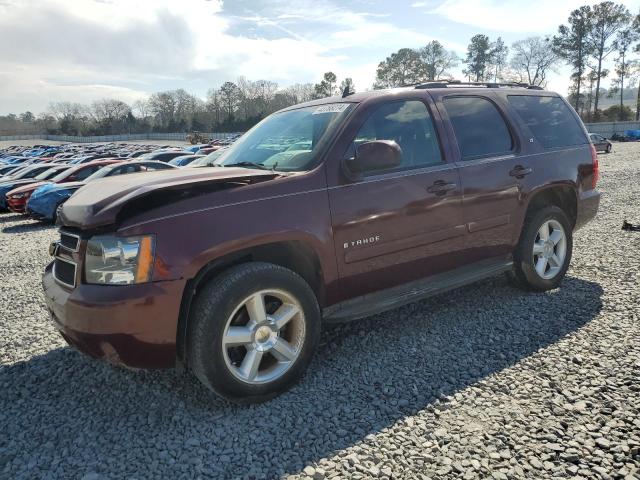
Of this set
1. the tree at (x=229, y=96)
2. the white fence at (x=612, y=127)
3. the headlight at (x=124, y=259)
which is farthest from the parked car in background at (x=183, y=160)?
the tree at (x=229, y=96)

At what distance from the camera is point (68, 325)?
Answer: 281cm

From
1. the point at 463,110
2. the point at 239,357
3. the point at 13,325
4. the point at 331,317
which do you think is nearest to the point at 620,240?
the point at 463,110

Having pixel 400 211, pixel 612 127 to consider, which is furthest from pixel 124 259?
pixel 612 127

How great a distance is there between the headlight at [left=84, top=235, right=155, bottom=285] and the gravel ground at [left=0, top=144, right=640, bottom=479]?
0.94 m

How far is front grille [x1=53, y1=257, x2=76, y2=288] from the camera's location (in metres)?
2.90

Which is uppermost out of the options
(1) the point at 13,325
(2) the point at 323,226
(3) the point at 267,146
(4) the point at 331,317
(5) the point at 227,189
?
(3) the point at 267,146

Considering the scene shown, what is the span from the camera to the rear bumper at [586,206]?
5.02 metres

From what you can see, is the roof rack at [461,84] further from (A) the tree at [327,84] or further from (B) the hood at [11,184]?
(A) the tree at [327,84]

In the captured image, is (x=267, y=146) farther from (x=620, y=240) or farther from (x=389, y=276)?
(x=620, y=240)

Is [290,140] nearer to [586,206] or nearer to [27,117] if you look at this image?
[586,206]

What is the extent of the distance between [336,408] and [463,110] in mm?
2774

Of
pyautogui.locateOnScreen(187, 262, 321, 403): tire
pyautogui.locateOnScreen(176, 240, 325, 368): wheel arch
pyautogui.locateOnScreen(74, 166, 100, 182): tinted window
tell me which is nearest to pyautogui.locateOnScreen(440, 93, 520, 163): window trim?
pyautogui.locateOnScreen(176, 240, 325, 368): wheel arch

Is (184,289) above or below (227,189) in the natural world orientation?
below

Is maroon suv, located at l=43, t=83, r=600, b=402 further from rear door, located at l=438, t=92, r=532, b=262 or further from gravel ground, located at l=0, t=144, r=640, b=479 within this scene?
gravel ground, located at l=0, t=144, r=640, b=479
